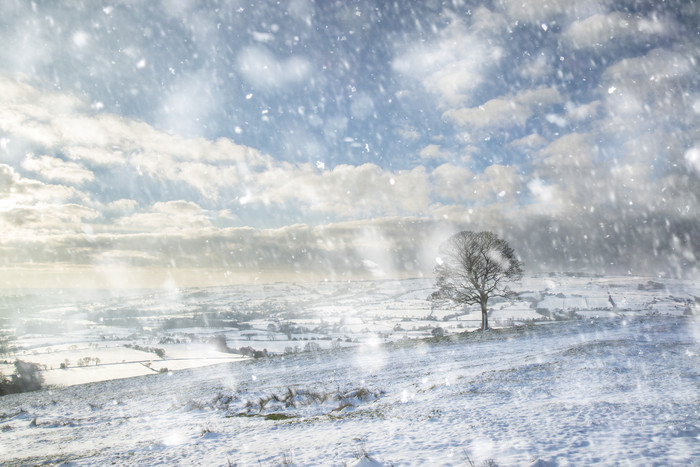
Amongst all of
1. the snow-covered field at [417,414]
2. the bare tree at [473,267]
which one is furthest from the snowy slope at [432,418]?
the bare tree at [473,267]

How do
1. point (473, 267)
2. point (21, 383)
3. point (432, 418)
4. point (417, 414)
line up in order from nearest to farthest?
1. point (432, 418)
2. point (417, 414)
3. point (473, 267)
4. point (21, 383)

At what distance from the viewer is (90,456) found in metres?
9.36

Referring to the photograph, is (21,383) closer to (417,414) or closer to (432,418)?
(417,414)

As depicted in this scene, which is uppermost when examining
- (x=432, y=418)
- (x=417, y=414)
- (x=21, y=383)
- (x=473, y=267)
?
(x=473, y=267)

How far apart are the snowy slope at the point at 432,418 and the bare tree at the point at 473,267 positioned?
14516 mm

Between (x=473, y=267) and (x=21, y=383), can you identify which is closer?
(x=473, y=267)

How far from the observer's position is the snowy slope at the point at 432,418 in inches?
250

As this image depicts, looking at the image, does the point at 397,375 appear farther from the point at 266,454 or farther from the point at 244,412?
the point at 266,454

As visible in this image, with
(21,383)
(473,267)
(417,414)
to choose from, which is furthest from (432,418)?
(21,383)

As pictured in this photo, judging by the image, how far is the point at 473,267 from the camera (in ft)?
114

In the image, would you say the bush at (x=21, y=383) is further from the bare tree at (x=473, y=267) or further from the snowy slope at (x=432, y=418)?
the bare tree at (x=473, y=267)

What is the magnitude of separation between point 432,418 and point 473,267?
2782cm

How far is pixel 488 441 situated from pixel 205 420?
965 centimetres

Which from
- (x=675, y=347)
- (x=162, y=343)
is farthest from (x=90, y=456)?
(x=162, y=343)
